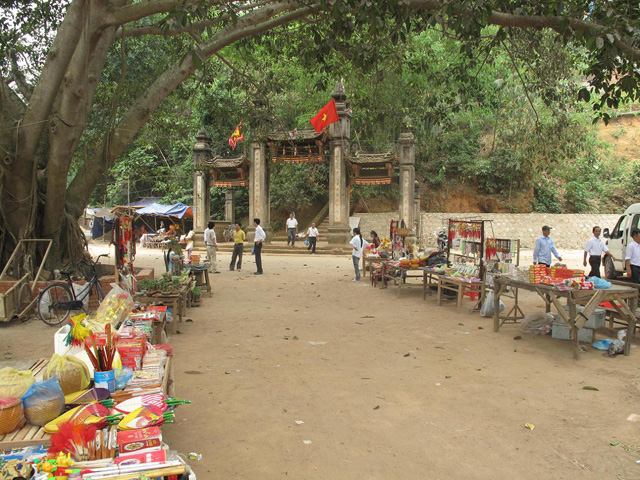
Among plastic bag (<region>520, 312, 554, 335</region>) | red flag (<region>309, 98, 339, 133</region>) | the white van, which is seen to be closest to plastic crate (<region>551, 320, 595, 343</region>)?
plastic bag (<region>520, 312, 554, 335</region>)

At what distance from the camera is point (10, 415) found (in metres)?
2.62

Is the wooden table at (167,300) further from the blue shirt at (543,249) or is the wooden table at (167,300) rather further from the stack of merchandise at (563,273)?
the blue shirt at (543,249)

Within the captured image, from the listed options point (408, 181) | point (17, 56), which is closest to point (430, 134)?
point (408, 181)

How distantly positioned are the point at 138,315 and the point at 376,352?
123 inches

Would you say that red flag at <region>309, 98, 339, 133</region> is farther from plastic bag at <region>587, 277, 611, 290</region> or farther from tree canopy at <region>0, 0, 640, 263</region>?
plastic bag at <region>587, 277, 611, 290</region>

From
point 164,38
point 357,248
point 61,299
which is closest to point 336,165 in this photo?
point 357,248

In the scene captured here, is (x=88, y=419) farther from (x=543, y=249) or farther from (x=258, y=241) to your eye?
(x=258, y=241)

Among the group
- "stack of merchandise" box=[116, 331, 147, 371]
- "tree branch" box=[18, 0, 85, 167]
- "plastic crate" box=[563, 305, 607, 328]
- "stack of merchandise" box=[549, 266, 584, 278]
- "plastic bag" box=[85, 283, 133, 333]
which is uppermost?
"tree branch" box=[18, 0, 85, 167]

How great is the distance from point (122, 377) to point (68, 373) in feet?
1.38

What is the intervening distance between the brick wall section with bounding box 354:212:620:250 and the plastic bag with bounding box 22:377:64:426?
80.7 feet

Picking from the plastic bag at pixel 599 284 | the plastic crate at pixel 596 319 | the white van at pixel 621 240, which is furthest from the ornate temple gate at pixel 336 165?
the plastic bag at pixel 599 284

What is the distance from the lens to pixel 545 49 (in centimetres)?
1003

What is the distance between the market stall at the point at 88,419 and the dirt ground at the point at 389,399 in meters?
0.81

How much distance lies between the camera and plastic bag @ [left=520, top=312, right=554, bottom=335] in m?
7.34
